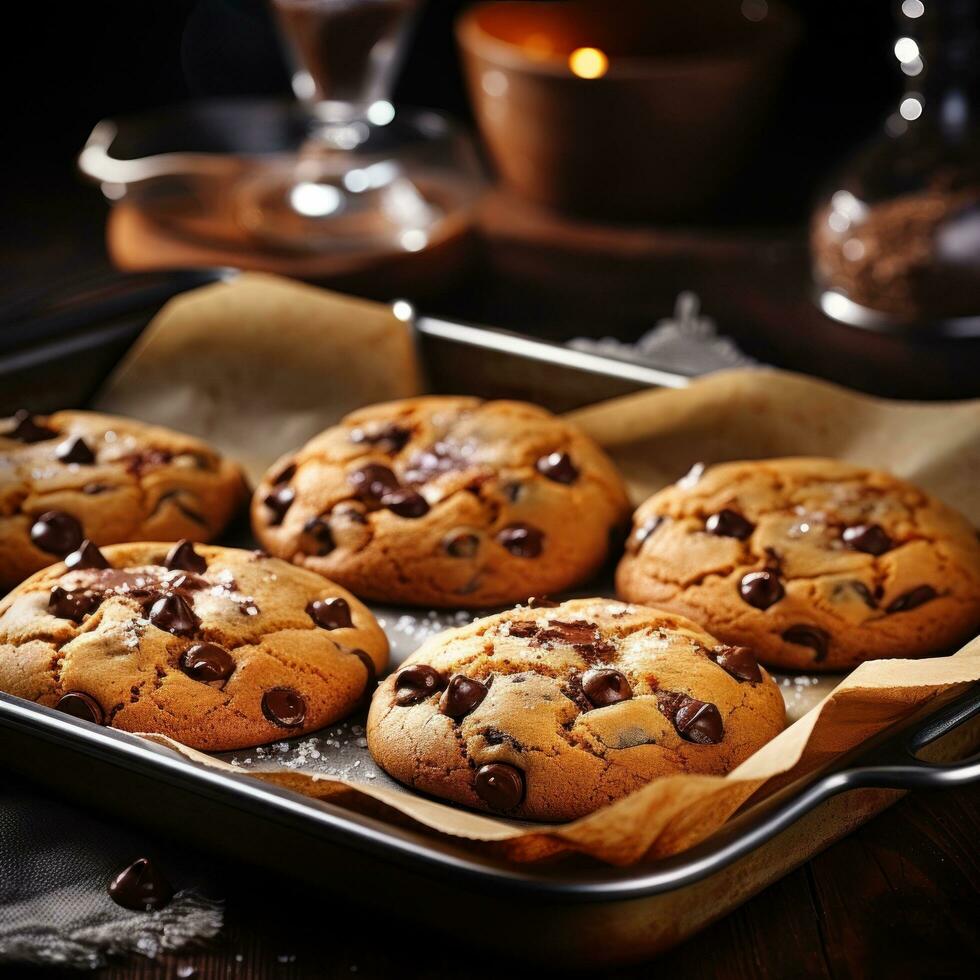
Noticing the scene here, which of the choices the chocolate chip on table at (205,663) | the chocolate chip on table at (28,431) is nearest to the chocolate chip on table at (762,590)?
the chocolate chip on table at (205,663)

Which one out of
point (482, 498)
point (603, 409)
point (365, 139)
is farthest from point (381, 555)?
point (365, 139)

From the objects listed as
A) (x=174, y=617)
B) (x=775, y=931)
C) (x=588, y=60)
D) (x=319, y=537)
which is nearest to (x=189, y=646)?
(x=174, y=617)

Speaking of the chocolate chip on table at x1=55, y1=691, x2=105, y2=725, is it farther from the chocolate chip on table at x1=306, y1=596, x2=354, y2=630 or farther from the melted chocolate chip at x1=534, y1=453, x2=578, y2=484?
the melted chocolate chip at x1=534, y1=453, x2=578, y2=484

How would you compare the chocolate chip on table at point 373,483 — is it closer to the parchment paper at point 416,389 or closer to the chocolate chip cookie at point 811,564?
the parchment paper at point 416,389

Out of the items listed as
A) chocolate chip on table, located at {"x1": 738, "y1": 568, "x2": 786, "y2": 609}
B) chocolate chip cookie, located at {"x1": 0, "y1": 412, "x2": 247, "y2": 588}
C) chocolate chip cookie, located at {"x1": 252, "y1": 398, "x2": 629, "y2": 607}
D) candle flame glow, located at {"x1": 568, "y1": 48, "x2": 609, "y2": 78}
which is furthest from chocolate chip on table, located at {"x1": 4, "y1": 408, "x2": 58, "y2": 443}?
candle flame glow, located at {"x1": 568, "y1": 48, "x2": 609, "y2": 78}

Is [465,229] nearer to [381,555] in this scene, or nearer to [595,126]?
[595,126]

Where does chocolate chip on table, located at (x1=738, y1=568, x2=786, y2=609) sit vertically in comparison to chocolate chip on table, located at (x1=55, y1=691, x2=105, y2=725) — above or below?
below
